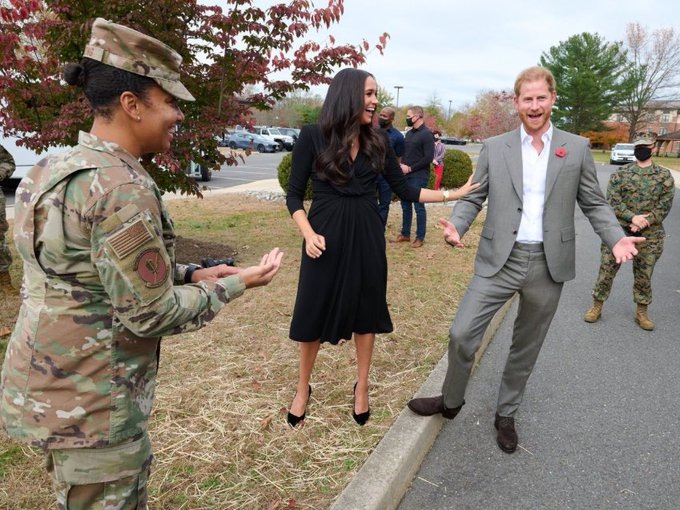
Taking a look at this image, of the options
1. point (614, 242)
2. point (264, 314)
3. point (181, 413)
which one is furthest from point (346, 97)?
point (264, 314)

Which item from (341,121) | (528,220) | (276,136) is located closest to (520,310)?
(528,220)

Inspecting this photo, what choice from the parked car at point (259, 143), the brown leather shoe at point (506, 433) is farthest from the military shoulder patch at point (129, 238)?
the parked car at point (259, 143)

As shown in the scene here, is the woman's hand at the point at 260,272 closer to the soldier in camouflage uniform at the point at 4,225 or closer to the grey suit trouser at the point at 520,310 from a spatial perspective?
the grey suit trouser at the point at 520,310

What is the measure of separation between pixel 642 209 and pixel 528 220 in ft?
8.95

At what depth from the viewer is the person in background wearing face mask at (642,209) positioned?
4871 millimetres

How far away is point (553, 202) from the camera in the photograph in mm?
2840

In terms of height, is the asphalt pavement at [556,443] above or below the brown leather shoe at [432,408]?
below

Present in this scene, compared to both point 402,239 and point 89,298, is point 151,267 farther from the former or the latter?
point 402,239

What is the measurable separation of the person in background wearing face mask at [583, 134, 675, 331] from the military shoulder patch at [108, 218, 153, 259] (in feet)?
15.5

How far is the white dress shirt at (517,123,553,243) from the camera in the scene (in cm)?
288

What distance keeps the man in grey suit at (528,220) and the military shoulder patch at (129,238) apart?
6.18 ft

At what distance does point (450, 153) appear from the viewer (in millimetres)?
15352

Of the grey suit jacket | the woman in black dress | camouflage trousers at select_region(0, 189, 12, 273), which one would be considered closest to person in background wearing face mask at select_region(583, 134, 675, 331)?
the grey suit jacket

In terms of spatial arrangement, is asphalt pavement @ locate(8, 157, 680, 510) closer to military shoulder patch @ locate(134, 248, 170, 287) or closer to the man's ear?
military shoulder patch @ locate(134, 248, 170, 287)
